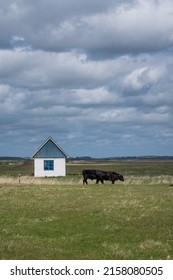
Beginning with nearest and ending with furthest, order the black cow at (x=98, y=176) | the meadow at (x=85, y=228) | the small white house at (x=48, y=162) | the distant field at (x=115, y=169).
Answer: the meadow at (x=85, y=228), the black cow at (x=98, y=176), the small white house at (x=48, y=162), the distant field at (x=115, y=169)

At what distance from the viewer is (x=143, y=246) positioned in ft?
44.6

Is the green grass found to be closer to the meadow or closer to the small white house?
the meadow

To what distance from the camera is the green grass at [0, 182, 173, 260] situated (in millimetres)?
12957

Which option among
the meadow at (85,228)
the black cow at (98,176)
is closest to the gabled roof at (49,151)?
the black cow at (98,176)

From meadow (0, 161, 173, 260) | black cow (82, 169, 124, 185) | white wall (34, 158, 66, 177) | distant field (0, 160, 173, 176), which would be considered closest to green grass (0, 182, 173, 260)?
meadow (0, 161, 173, 260)

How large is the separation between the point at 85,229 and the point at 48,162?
1787 inches

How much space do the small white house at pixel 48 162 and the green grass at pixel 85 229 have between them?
35566 mm

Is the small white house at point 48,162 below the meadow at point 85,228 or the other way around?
the other way around

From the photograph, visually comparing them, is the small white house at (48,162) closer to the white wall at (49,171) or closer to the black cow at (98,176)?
the white wall at (49,171)

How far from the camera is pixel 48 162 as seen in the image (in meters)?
61.8

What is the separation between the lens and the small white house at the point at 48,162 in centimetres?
6159
